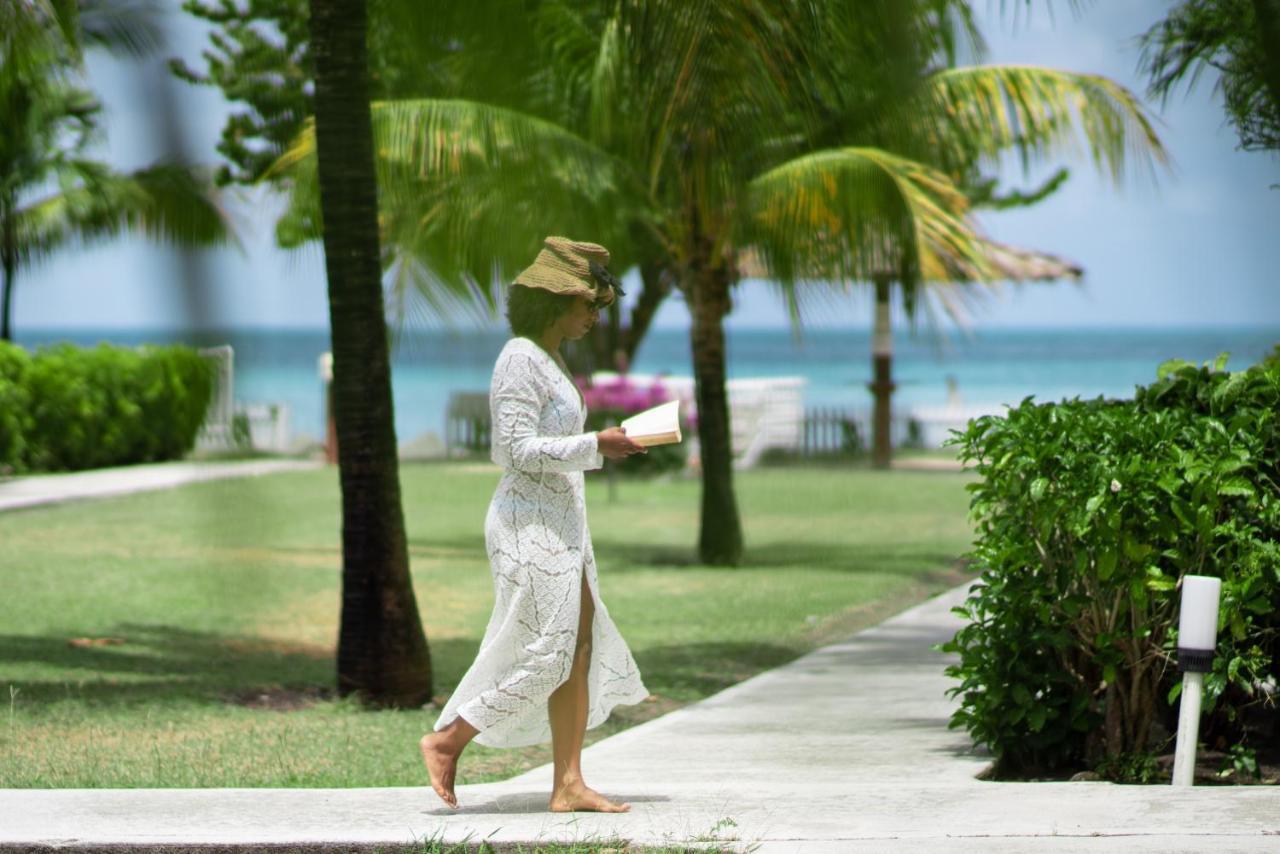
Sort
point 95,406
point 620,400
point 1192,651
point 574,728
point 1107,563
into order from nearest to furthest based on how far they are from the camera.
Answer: point 574,728 → point 1192,651 → point 1107,563 → point 620,400 → point 95,406

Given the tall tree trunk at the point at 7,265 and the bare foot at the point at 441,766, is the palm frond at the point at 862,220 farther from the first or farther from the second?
the tall tree trunk at the point at 7,265

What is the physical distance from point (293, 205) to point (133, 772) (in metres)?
7.24

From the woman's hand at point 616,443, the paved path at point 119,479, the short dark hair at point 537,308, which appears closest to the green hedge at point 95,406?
the paved path at point 119,479

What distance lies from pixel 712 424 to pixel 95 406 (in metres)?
12.2

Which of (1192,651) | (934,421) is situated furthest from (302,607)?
(934,421)

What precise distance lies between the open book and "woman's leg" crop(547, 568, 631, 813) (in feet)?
1.68

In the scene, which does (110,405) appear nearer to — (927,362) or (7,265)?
(7,265)

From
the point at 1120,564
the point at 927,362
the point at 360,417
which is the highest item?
the point at 360,417

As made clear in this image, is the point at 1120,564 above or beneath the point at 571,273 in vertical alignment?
beneath

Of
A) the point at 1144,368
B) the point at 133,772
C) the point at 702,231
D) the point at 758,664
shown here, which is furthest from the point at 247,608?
the point at 1144,368

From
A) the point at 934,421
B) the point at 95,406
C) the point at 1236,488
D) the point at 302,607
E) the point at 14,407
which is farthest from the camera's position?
the point at 934,421

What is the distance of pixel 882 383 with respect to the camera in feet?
96.2

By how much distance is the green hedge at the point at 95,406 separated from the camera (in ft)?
79.1

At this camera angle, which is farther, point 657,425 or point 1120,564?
point 1120,564
